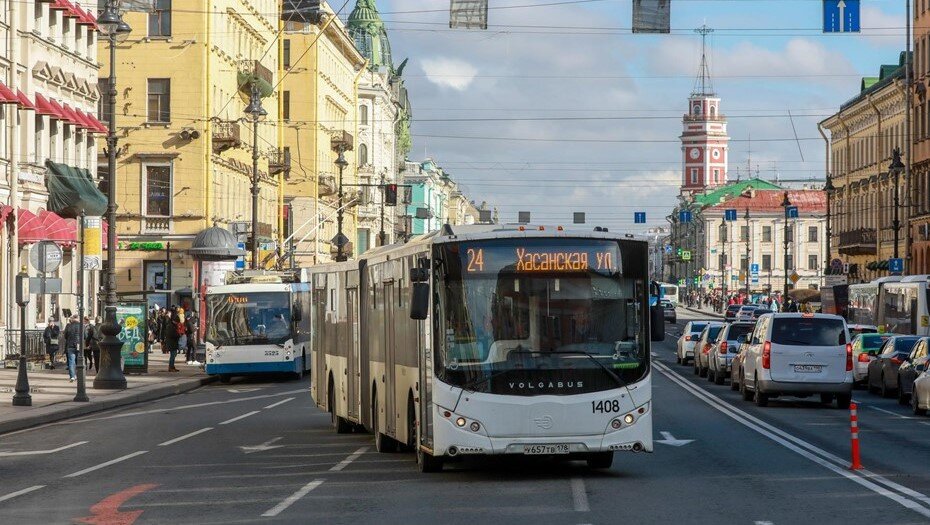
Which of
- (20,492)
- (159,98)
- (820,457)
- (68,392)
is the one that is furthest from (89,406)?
(159,98)

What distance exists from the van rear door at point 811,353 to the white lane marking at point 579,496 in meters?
15.6

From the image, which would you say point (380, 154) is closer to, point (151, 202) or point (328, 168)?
point (328, 168)

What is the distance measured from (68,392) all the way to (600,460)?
840 inches

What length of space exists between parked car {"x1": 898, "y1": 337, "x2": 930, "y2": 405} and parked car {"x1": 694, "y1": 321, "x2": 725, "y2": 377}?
37.7 ft

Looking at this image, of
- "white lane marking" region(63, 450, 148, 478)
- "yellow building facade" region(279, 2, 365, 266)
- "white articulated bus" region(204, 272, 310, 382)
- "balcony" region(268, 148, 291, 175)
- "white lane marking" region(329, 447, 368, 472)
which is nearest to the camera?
"white lane marking" region(63, 450, 148, 478)

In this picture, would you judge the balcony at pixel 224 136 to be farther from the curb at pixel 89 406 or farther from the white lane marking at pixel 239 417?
the white lane marking at pixel 239 417

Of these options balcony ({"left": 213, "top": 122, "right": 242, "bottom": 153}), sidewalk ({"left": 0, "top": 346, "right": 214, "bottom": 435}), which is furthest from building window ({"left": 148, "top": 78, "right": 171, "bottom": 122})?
sidewalk ({"left": 0, "top": 346, "right": 214, "bottom": 435})

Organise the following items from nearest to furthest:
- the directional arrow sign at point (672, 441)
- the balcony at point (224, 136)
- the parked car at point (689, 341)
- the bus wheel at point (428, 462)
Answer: the bus wheel at point (428, 462) → the directional arrow sign at point (672, 441) → the parked car at point (689, 341) → the balcony at point (224, 136)

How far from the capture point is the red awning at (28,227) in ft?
157

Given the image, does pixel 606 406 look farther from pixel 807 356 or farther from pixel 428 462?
pixel 807 356

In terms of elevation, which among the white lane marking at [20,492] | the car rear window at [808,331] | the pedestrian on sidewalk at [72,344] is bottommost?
the white lane marking at [20,492]

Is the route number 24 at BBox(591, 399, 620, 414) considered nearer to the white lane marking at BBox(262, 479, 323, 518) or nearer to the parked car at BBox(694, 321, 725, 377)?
the white lane marking at BBox(262, 479, 323, 518)

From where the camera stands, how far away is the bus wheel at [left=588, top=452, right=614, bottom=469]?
19.0 metres

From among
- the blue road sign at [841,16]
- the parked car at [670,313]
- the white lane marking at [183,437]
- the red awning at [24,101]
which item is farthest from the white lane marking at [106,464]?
the parked car at [670,313]
